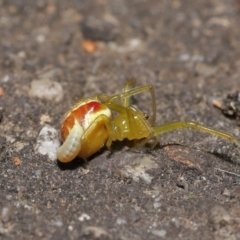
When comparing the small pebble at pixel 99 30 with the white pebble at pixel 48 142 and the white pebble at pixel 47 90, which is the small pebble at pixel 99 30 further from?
the white pebble at pixel 48 142

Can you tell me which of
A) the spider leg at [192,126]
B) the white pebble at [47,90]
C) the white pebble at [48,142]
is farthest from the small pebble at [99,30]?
the spider leg at [192,126]

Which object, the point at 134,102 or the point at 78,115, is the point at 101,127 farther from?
the point at 134,102

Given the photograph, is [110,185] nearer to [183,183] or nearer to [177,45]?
[183,183]

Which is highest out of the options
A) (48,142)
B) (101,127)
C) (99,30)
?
(99,30)

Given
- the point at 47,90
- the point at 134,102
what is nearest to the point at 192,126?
the point at 134,102

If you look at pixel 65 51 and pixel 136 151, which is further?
pixel 65 51

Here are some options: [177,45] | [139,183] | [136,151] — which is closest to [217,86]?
[177,45]

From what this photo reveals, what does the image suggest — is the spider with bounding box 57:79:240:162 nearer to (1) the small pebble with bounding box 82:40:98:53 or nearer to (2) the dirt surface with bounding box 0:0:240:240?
(2) the dirt surface with bounding box 0:0:240:240
